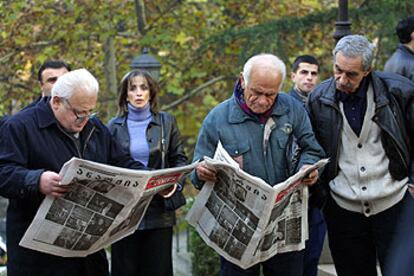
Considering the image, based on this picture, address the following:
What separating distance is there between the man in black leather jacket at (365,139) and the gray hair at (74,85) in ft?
5.34

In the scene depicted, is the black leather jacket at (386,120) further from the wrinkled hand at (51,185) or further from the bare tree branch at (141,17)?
the bare tree branch at (141,17)

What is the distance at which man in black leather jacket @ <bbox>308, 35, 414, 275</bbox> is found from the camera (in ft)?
20.7

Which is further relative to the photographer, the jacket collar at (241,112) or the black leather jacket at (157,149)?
the black leather jacket at (157,149)

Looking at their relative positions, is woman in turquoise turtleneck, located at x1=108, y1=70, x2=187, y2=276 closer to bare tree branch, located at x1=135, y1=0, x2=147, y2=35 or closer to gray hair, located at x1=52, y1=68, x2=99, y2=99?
gray hair, located at x1=52, y1=68, x2=99, y2=99

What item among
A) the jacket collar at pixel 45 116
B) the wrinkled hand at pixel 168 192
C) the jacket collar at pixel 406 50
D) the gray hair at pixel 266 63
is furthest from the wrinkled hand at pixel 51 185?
the jacket collar at pixel 406 50

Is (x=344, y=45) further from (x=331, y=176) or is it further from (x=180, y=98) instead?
(x=180, y=98)

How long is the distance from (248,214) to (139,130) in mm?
1769

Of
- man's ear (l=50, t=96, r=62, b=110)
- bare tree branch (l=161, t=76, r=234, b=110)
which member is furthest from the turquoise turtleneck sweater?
bare tree branch (l=161, t=76, r=234, b=110)

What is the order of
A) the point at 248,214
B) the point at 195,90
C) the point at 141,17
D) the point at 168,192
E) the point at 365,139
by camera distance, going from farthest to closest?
the point at 195,90 → the point at 141,17 → the point at 168,192 → the point at 365,139 → the point at 248,214

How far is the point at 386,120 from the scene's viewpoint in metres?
6.29

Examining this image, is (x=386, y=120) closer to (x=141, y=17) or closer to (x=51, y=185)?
(x=51, y=185)

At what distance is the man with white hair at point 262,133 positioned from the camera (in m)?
5.96

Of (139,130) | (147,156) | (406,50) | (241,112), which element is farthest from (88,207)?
(406,50)

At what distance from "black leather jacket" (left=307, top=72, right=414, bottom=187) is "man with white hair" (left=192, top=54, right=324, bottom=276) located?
27cm
